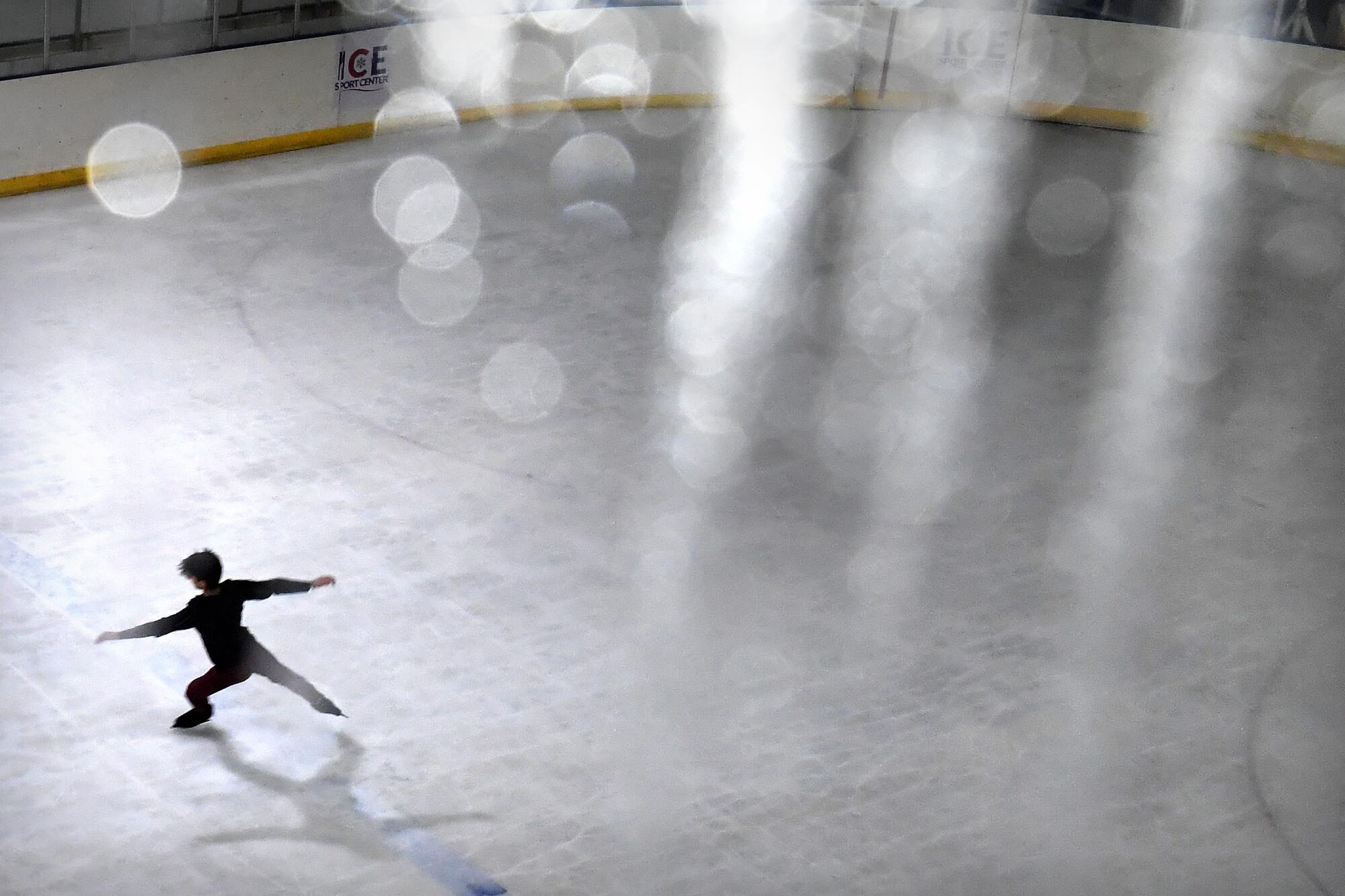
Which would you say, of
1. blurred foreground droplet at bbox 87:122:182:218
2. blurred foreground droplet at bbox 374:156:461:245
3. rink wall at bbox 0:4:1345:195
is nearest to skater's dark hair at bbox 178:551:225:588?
blurred foreground droplet at bbox 374:156:461:245

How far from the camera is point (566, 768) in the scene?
9.28m

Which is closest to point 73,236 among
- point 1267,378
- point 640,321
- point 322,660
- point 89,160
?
point 89,160

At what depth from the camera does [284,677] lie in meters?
9.20

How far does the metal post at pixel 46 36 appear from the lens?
17484 mm

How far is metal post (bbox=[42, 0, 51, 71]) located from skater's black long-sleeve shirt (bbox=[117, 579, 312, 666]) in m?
10.5

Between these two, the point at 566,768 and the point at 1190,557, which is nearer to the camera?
the point at 566,768

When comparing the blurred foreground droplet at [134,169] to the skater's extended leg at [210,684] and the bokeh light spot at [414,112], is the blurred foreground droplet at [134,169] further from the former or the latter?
the skater's extended leg at [210,684]

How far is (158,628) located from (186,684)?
95 cm

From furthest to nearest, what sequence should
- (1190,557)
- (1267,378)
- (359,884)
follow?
(1267,378)
(1190,557)
(359,884)

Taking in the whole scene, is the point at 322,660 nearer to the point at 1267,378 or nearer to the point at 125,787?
the point at 125,787

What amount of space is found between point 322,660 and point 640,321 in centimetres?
657

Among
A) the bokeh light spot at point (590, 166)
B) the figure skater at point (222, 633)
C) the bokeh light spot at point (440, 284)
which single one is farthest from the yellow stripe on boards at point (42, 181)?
the figure skater at point (222, 633)

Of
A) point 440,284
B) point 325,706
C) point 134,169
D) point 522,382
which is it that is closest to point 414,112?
point 134,169

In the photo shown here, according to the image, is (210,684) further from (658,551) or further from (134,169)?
(134,169)
